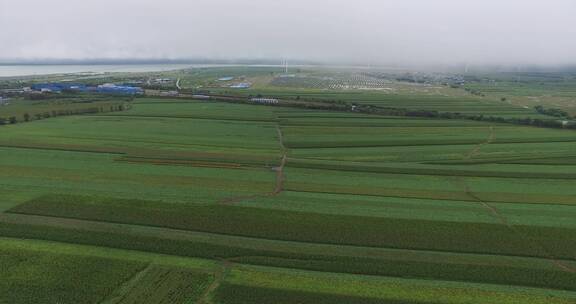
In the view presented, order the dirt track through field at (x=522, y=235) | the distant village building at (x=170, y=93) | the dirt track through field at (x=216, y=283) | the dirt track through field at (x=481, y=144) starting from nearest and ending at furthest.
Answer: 1. the dirt track through field at (x=216, y=283)
2. the dirt track through field at (x=522, y=235)
3. the dirt track through field at (x=481, y=144)
4. the distant village building at (x=170, y=93)

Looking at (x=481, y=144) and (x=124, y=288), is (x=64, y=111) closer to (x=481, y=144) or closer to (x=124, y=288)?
(x=124, y=288)

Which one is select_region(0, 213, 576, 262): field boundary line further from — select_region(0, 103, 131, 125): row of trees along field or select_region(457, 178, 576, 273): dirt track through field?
select_region(0, 103, 131, 125): row of trees along field

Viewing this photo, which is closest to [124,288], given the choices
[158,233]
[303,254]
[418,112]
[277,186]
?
[158,233]

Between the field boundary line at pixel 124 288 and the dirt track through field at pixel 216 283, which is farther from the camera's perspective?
the dirt track through field at pixel 216 283

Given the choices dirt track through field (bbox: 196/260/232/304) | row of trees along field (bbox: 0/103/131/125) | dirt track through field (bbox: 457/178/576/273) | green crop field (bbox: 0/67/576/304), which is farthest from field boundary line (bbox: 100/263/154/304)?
row of trees along field (bbox: 0/103/131/125)

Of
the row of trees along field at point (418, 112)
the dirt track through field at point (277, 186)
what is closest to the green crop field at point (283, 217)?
the dirt track through field at point (277, 186)

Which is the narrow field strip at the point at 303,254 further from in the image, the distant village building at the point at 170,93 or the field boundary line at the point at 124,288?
the distant village building at the point at 170,93

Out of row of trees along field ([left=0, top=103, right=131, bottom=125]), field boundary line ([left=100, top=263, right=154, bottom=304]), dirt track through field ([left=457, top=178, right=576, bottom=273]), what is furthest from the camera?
row of trees along field ([left=0, top=103, right=131, bottom=125])

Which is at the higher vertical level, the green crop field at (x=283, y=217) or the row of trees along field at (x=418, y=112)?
the row of trees along field at (x=418, y=112)

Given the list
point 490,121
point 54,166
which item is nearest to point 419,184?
point 54,166
